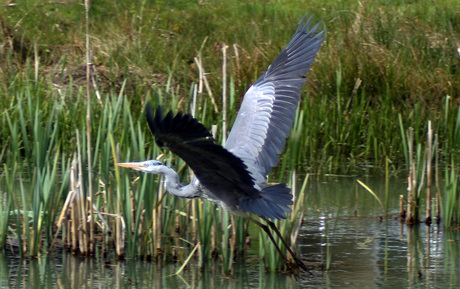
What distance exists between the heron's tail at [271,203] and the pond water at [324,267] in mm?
339

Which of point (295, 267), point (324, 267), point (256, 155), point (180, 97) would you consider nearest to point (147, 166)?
point (256, 155)

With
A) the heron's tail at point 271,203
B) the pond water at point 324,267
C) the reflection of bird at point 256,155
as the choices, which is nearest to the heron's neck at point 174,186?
the reflection of bird at point 256,155

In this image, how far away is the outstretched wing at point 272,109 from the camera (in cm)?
459

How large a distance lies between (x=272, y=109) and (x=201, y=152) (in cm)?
103

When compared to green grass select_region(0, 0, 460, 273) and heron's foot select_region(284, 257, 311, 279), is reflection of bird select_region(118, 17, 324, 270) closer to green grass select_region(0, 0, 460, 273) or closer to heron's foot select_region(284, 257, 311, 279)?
heron's foot select_region(284, 257, 311, 279)

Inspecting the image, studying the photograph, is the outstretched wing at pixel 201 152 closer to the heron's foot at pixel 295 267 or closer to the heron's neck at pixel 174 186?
the heron's neck at pixel 174 186

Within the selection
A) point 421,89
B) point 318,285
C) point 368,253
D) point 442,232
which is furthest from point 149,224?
point 421,89

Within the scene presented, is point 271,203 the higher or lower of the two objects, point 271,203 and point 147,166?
the lower

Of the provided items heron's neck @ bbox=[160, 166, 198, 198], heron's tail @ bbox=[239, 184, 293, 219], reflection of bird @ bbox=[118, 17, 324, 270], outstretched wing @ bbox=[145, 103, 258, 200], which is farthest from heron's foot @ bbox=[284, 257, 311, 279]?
heron's neck @ bbox=[160, 166, 198, 198]

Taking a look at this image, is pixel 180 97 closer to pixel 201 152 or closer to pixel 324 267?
pixel 324 267

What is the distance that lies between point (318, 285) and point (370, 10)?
5363 millimetres

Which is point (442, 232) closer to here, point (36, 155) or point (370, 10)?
point (36, 155)

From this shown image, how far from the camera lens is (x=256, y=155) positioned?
15.0 feet

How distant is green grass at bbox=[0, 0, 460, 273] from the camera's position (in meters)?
4.73
